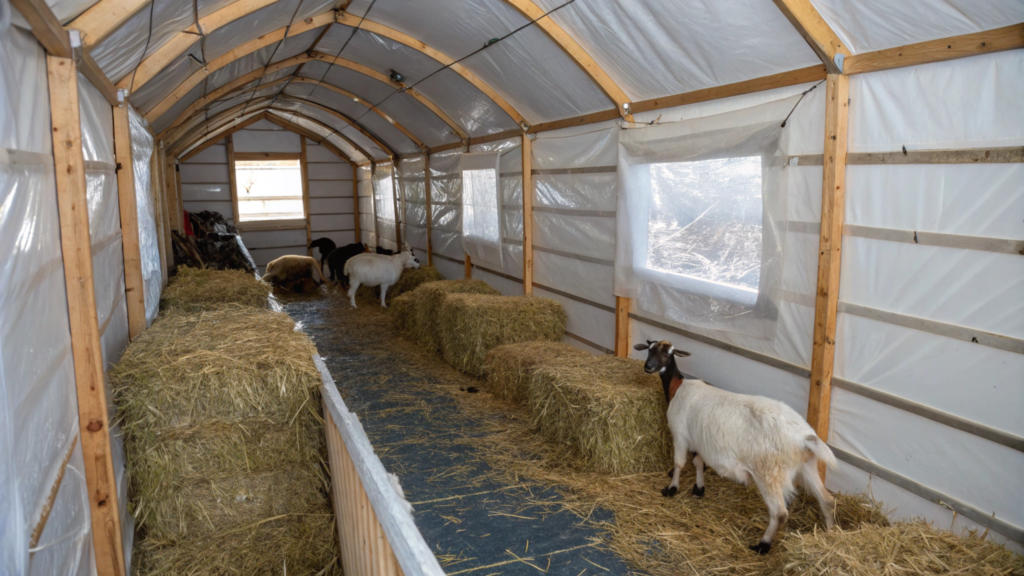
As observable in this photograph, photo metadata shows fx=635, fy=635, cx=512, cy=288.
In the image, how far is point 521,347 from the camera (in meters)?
6.34

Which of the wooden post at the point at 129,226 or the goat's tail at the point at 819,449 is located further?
the wooden post at the point at 129,226

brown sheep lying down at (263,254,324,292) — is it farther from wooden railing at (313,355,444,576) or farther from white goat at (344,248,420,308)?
wooden railing at (313,355,444,576)

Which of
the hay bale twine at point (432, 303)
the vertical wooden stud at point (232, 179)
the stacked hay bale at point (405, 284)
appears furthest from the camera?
the vertical wooden stud at point (232, 179)

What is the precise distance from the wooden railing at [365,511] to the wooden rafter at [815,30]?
321cm

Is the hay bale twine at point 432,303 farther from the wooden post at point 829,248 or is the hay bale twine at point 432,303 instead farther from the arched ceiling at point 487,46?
the wooden post at point 829,248

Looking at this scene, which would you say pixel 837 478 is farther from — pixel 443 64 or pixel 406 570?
pixel 443 64

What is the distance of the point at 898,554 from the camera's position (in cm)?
294

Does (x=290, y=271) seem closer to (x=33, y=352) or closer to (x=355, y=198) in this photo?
(x=355, y=198)

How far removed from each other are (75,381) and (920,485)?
4.25 m

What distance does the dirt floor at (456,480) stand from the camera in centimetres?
364

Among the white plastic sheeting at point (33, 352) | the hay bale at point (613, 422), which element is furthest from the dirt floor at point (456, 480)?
the white plastic sheeting at point (33, 352)

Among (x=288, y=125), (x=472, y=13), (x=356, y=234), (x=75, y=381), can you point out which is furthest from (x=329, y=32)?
(x=356, y=234)

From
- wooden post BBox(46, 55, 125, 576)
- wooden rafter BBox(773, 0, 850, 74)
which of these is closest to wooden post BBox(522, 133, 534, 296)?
wooden rafter BBox(773, 0, 850, 74)

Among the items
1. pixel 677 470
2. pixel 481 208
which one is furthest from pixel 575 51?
pixel 481 208
